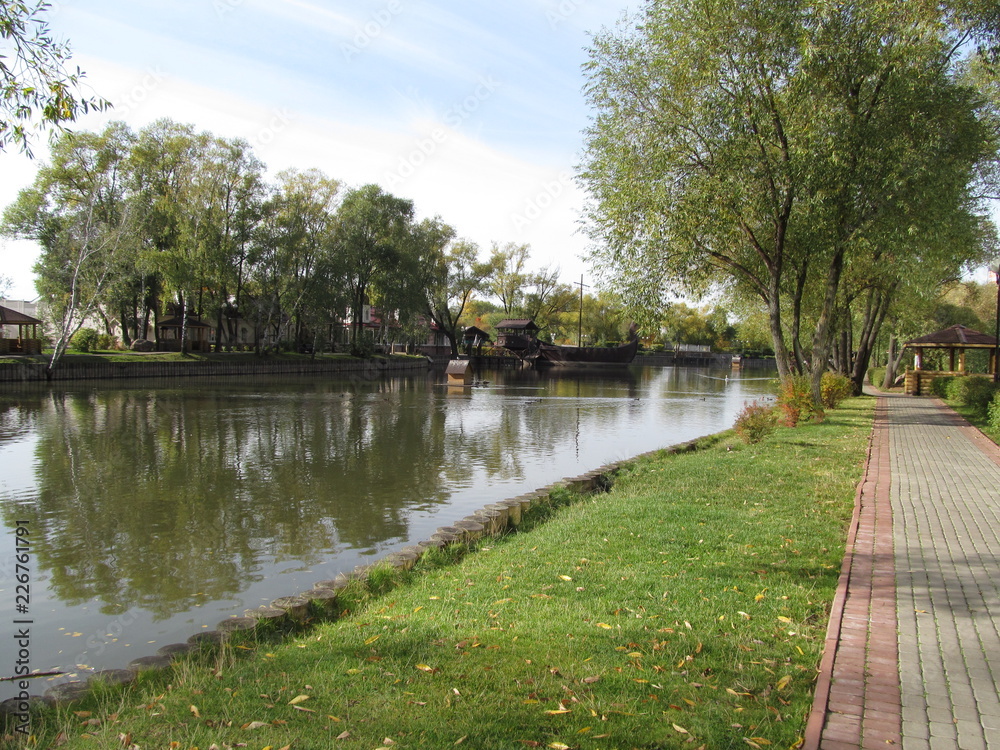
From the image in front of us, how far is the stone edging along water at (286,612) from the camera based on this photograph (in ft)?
13.7

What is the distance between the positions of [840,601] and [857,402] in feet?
75.1

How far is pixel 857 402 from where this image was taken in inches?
1000

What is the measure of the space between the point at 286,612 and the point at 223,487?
291 inches

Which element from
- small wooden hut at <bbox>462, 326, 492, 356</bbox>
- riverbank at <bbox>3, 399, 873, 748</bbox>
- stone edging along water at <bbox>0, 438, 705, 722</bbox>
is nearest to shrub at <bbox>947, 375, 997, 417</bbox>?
riverbank at <bbox>3, 399, 873, 748</bbox>

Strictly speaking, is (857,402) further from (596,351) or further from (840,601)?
(596,351)

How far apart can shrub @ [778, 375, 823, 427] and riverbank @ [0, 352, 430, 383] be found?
3350cm

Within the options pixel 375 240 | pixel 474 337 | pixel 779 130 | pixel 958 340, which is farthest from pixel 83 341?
pixel 474 337

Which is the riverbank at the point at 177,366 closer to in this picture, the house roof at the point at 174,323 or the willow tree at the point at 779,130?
the house roof at the point at 174,323

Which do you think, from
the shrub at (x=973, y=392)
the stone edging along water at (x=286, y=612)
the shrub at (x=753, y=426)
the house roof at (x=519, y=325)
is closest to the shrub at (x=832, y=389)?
the shrub at (x=973, y=392)

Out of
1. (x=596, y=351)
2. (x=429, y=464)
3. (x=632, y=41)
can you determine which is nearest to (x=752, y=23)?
(x=632, y=41)

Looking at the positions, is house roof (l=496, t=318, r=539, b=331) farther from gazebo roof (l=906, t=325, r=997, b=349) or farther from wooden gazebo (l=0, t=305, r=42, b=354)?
gazebo roof (l=906, t=325, r=997, b=349)

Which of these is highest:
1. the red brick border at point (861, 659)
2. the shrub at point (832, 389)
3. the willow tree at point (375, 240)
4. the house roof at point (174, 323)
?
the willow tree at point (375, 240)

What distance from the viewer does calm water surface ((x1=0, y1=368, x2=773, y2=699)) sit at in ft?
22.2

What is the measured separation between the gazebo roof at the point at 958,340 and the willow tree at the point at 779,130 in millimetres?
10159
